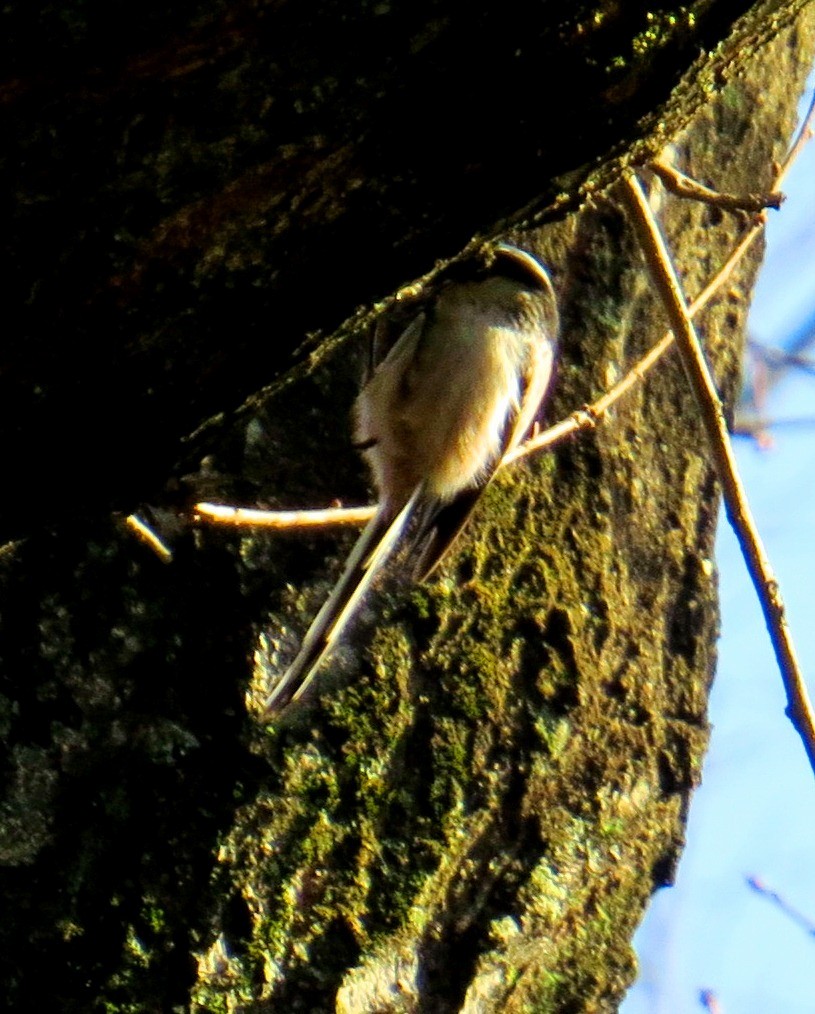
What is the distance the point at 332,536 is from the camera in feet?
7.56

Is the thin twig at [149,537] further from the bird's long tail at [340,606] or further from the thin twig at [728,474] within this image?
the thin twig at [728,474]

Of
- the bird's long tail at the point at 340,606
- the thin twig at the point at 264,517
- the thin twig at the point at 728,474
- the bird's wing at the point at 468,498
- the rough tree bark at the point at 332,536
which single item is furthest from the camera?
the bird's wing at the point at 468,498

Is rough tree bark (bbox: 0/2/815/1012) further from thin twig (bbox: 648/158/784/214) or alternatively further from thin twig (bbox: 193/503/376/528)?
thin twig (bbox: 648/158/784/214)

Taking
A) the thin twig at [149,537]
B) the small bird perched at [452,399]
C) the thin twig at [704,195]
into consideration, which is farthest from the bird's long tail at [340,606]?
the thin twig at [704,195]

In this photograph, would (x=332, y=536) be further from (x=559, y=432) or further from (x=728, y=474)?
(x=728, y=474)

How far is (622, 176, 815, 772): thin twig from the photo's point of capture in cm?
168

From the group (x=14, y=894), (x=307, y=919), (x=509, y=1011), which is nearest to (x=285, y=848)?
(x=307, y=919)

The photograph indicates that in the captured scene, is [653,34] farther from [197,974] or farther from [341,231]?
[197,974]

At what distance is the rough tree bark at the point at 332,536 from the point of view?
982 mm

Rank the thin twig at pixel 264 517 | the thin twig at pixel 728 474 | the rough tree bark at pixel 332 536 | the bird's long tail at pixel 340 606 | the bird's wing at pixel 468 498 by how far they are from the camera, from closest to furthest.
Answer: the rough tree bark at pixel 332 536, the thin twig at pixel 728 474, the thin twig at pixel 264 517, the bird's long tail at pixel 340 606, the bird's wing at pixel 468 498

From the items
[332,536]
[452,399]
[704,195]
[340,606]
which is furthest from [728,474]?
Answer: [452,399]

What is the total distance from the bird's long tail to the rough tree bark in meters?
0.08

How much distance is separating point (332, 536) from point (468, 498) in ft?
1.18

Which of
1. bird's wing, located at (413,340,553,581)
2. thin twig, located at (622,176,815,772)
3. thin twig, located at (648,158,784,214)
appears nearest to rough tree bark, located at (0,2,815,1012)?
bird's wing, located at (413,340,553,581)
